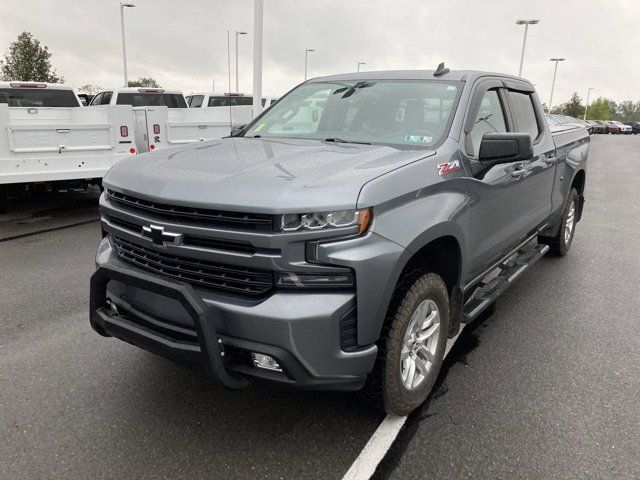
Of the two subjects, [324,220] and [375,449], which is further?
[375,449]

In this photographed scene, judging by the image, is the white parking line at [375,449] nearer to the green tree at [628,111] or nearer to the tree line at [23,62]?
the tree line at [23,62]

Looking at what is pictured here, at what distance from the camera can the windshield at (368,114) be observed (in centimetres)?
330

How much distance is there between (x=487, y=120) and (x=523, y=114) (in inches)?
39.4

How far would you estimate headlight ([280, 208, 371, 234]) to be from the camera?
224 cm

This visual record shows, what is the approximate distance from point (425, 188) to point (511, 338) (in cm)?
184

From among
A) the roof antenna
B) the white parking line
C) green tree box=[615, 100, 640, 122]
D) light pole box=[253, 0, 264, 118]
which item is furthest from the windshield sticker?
green tree box=[615, 100, 640, 122]

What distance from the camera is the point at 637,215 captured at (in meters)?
8.86

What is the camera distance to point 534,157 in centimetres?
423

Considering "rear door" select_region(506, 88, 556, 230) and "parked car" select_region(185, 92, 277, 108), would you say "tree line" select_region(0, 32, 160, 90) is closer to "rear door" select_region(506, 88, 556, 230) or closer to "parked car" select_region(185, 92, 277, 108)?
"parked car" select_region(185, 92, 277, 108)

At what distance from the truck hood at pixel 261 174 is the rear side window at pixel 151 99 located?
35.3ft

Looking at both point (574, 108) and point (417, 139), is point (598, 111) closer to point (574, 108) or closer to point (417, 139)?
point (574, 108)

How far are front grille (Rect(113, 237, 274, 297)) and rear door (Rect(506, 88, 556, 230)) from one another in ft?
8.43

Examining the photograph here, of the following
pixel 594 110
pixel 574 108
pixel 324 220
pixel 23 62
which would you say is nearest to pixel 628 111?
pixel 594 110

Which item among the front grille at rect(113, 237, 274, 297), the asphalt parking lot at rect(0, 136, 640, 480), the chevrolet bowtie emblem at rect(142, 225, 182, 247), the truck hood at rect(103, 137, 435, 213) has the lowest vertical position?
the asphalt parking lot at rect(0, 136, 640, 480)
